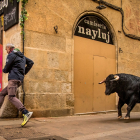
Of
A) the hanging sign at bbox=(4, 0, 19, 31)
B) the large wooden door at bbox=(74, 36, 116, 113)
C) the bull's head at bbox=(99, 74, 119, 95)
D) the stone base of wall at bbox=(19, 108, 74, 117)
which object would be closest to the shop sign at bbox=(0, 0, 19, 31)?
the hanging sign at bbox=(4, 0, 19, 31)

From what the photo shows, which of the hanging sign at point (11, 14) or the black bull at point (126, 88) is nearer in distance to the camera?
the black bull at point (126, 88)

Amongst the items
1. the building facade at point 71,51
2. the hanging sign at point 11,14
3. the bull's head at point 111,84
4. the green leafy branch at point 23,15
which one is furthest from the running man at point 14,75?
the bull's head at point 111,84

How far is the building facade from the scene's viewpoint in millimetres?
6879

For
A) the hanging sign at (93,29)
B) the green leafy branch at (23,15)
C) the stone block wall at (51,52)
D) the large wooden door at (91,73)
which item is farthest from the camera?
the hanging sign at (93,29)

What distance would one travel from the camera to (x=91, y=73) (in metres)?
8.48

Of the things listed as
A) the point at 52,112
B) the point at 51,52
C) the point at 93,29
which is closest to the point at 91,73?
the point at 93,29

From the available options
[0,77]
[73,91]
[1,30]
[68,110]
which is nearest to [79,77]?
[73,91]

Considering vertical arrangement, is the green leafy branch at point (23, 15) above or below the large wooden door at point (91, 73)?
above

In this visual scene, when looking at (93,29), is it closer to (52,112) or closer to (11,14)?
(11,14)

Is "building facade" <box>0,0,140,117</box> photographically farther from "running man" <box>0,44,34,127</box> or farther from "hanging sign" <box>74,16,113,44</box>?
"running man" <box>0,44,34,127</box>

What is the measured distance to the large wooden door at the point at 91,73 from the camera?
806 cm

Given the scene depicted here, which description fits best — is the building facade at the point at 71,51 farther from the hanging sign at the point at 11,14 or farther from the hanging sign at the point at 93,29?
the hanging sign at the point at 11,14

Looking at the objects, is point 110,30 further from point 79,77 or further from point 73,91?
point 73,91

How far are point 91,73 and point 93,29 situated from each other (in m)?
1.94
